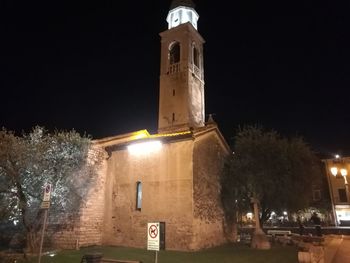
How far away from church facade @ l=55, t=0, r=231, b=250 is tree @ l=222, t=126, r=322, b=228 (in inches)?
51.1

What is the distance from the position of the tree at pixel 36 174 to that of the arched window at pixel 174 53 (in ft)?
50.7

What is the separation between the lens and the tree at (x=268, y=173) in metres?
19.2

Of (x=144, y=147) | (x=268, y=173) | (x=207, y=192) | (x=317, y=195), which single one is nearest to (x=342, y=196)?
(x=317, y=195)

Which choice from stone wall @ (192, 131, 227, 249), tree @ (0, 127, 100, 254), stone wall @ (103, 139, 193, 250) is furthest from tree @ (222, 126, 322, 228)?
tree @ (0, 127, 100, 254)

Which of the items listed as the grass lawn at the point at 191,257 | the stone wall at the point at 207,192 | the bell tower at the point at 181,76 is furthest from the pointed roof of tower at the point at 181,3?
the grass lawn at the point at 191,257

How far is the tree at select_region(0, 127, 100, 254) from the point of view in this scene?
13812 millimetres

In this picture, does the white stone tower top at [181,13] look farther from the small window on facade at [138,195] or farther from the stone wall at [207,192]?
the small window on facade at [138,195]

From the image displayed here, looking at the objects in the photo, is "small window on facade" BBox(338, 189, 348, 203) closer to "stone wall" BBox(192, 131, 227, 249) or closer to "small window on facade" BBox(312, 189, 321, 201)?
"small window on facade" BBox(312, 189, 321, 201)

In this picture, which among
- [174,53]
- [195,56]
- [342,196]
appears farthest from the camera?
[342,196]

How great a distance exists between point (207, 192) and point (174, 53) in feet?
53.3

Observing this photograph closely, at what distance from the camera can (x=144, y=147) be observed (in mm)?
19297

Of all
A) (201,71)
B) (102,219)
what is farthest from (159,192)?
(201,71)

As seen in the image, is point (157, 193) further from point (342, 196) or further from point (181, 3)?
point (342, 196)

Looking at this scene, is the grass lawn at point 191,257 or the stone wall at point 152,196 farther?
the stone wall at point 152,196
